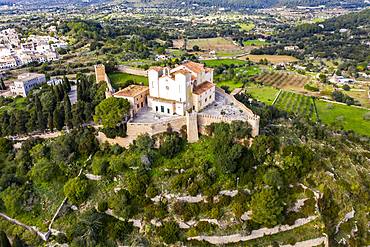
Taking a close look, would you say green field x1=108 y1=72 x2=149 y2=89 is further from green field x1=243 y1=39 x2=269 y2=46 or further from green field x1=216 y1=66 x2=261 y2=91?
green field x1=243 y1=39 x2=269 y2=46

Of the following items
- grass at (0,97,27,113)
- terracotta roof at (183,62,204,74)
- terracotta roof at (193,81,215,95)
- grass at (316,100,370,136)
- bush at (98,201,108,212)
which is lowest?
grass at (316,100,370,136)

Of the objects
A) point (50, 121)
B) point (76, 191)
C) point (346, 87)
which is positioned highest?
point (50, 121)

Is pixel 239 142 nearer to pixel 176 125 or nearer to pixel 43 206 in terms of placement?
pixel 176 125

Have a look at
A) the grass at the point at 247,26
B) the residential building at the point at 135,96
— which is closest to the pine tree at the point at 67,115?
the residential building at the point at 135,96

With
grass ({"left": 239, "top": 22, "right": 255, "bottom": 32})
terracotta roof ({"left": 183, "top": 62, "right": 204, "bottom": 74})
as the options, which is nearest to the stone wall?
terracotta roof ({"left": 183, "top": 62, "right": 204, "bottom": 74})

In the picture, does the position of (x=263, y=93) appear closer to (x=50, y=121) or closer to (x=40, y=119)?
(x=50, y=121)

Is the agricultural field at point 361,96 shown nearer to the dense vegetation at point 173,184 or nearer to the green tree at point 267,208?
the dense vegetation at point 173,184

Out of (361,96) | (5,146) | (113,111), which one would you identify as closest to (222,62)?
(361,96)

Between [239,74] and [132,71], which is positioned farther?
[239,74]
